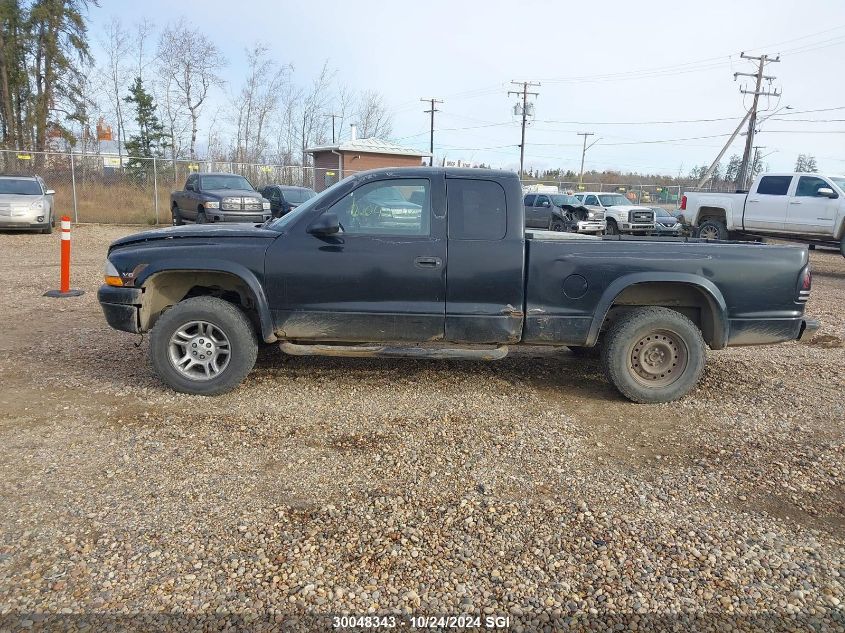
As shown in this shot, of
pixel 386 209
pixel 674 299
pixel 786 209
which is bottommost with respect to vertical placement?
pixel 674 299

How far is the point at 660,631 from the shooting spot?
2.53m

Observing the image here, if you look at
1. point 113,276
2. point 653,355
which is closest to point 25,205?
point 113,276

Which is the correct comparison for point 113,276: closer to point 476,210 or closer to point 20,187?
point 476,210

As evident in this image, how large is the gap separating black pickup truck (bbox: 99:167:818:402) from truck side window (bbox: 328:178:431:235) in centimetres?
1

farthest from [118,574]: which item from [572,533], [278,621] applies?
[572,533]

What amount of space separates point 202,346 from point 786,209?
1478 cm

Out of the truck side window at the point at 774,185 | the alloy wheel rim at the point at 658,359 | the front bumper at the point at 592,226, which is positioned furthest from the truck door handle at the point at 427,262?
the front bumper at the point at 592,226

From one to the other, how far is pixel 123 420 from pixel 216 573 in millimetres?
2156

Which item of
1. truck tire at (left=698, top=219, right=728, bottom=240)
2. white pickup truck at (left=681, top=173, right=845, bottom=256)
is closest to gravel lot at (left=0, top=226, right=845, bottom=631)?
white pickup truck at (left=681, top=173, right=845, bottom=256)

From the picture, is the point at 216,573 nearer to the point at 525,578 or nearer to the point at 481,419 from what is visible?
the point at 525,578

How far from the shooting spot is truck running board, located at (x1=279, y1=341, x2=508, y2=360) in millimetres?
5027

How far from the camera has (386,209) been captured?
5.04 m

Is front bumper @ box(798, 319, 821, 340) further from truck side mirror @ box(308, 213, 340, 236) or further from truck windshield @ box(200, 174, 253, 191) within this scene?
truck windshield @ box(200, 174, 253, 191)

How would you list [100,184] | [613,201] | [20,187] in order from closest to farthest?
[20,187] → [100,184] → [613,201]
